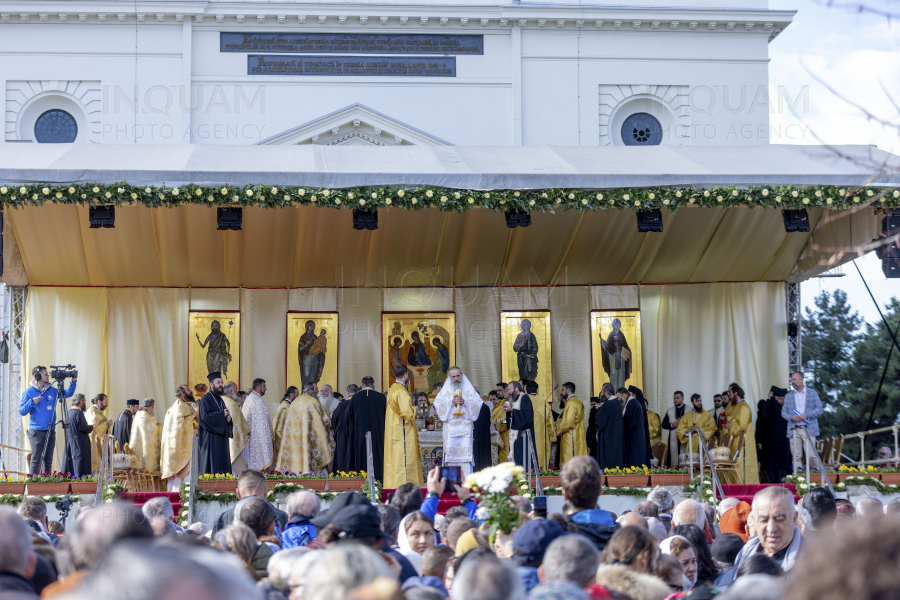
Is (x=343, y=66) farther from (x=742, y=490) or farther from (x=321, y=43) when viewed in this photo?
(x=742, y=490)

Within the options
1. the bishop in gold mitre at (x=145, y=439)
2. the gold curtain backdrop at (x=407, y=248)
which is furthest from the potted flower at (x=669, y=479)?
the bishop in gold mitre at (x=145, y=439)

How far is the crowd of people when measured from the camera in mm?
1905

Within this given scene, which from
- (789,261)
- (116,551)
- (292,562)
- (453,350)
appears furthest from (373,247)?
(116,551)

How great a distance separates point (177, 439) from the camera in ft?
49.0

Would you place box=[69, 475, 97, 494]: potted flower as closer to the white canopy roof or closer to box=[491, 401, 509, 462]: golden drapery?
the white canopy roof

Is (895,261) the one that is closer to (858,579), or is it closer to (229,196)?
(229,196)

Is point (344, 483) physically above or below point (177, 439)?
below

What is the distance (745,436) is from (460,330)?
209 inches

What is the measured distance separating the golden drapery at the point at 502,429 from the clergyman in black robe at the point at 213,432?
4.56 metres

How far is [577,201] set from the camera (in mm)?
13312

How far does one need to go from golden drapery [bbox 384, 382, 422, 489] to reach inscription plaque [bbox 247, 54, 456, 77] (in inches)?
419

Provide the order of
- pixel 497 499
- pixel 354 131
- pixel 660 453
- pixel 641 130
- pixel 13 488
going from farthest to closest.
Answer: pixel 641 130, pixel 354 131, pixel 660 453, pixel 13 488, pixel 497 499

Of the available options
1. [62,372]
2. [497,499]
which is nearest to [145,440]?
[62,372]

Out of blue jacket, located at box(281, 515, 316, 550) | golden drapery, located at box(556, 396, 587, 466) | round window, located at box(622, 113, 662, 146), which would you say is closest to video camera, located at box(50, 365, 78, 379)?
golden drapery, located at box(556, 396, 587, 466)
